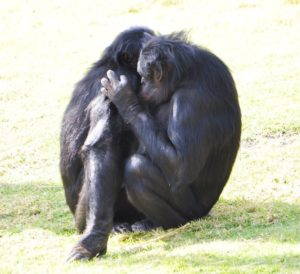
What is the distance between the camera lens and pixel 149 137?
656cm

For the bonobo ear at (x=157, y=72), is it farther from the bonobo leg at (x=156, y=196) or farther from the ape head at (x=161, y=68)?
the bonobo leg at (x=156, y=196)

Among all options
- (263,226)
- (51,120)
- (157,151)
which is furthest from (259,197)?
(51,120)

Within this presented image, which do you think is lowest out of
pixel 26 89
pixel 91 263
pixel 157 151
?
pixel 26 89

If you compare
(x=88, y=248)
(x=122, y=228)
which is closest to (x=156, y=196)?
(x=122, y=228)

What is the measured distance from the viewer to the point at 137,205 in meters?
6.82

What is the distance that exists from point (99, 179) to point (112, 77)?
35.4 inches

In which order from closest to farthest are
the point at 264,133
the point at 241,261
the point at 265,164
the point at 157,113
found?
1. the point at 241,261
2. the point at 157,113
3. the point at 265,164
4. the point at 264,133

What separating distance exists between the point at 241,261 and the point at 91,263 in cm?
119

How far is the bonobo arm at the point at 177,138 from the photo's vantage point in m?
6.49

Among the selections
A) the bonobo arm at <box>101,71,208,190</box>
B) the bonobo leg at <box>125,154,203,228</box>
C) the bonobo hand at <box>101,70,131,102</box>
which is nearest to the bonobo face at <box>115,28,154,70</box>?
the bonobo hand at <box>101,70,131,102</box>

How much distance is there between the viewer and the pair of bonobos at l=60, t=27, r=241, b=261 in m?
6.53

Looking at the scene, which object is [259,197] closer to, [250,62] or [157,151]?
[157,151]

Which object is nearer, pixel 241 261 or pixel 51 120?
pixel 241 261

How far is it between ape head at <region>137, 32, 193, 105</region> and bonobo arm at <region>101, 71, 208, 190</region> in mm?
210
